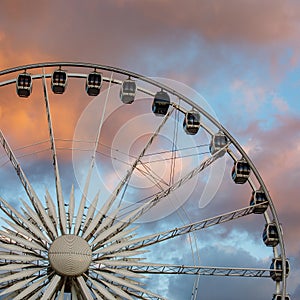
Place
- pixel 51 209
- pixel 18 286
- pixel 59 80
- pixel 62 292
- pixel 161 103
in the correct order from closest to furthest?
pixel 18 286, pixel 62 292, pixel 51 209, pixel 59 80, pixel 161 103

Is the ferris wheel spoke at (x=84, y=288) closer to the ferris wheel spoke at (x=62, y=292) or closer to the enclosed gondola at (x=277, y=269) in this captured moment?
the ferris wheel spoke at (x=62, y=292)

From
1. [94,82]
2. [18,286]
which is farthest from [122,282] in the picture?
[94,82]

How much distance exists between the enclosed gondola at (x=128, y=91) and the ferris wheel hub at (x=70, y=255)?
24.1 feet

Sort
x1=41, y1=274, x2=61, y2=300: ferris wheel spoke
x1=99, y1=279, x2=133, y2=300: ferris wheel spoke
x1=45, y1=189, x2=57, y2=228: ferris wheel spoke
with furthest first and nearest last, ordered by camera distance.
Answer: x1=45, y1=189, x2=57, y2=228: ferris wheel spoke → x1=99, y1=279, x2=133, y2=300: ferris wheel spoke → x1=41, y1=274, x2=61, y2=300: ferris wheel spoke

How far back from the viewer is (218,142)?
90.7ft

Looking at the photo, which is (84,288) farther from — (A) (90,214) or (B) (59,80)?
(B) (59,80)

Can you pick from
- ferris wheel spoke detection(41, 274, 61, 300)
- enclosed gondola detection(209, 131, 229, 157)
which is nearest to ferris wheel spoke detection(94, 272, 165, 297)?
ferris wheel spoke detection(41, 274, 61, 300)

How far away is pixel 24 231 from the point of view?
71.8 feet

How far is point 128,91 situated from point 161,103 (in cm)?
142

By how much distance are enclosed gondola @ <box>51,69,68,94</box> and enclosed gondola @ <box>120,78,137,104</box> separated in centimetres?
231

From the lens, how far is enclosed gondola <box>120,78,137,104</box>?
1078 inches

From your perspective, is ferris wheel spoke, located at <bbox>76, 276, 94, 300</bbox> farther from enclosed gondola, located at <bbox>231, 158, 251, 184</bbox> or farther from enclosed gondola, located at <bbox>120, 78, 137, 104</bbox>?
enclosed gondola, located at <bbox>231, 158, 251, 184</bbox>

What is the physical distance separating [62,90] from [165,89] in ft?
13.7

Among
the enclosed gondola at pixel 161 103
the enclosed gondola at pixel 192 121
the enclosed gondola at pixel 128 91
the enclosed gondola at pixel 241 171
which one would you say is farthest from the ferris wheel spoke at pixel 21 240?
the enclosed gondola at pixel 241 171
